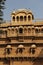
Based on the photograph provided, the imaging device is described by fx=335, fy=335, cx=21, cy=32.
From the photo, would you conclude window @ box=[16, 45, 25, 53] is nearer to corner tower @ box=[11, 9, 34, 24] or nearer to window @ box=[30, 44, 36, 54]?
window @ box=[30, 44, 36, 54]

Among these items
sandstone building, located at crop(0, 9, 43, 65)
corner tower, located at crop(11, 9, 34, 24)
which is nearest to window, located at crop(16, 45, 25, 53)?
sandstone building, located at crop(0, 9, 43, 65)

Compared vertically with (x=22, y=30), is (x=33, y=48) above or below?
below

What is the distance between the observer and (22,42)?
33.2 meters

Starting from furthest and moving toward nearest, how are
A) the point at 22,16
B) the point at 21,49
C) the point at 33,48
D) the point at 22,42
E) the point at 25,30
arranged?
1. the point at 22,16
2. the point at 25,30
3. the point at 22,42
4. the point at 21,49
5. the point at 33,48

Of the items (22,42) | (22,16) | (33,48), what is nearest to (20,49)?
(22,42)

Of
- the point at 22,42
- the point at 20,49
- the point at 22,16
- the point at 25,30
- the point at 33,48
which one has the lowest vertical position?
the point at 20,49

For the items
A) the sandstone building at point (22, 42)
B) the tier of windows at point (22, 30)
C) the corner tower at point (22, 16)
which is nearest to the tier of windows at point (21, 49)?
the sandstone building at point (22, 42)

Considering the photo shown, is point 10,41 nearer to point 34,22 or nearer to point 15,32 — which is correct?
point 15,32

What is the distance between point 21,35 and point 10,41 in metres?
1.33

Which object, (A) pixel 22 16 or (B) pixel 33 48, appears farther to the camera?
(A) pixel 22 16

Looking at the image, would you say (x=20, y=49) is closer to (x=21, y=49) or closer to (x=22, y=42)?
(x=21, y=49)

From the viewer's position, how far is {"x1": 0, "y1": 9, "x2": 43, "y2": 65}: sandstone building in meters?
32.8

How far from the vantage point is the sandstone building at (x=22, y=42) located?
32.8 meters

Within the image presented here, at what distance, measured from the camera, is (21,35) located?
3341cm
